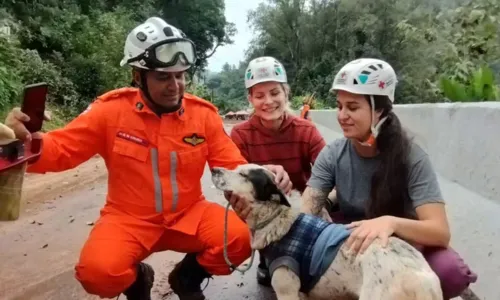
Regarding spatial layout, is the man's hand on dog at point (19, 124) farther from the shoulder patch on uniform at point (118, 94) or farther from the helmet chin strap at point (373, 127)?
the helmet chin strap at point (373, 127)

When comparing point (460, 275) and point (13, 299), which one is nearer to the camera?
point (460, 275)

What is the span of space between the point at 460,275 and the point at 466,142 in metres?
2.01

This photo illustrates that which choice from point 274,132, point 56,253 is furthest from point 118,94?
point 56,253

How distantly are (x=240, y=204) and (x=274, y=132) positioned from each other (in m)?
1.50

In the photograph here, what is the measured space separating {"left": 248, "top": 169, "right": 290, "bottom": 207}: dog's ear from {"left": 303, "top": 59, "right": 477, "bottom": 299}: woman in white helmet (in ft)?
1.52

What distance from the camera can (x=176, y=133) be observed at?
4113 mm

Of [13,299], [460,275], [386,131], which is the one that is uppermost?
[386,131]

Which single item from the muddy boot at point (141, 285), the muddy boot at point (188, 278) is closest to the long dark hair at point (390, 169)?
the muddy boot at point (188, 278)

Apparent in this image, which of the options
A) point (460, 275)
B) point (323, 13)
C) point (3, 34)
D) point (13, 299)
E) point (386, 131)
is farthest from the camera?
point (323, 13)

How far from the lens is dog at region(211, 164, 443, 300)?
3.05 metres

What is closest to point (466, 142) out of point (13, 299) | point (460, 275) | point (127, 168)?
point (460, 275)

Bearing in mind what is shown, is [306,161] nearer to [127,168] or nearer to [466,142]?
[466,142]

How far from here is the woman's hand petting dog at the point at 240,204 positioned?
3.74 metres

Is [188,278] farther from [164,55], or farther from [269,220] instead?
[164,55]
